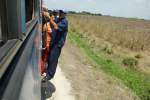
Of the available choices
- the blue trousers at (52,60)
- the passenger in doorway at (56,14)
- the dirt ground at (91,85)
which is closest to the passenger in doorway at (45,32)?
the blue trousers at (52,60)

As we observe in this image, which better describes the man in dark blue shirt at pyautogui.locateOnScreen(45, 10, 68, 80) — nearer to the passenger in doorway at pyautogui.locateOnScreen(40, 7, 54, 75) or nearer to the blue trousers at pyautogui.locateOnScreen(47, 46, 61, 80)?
the blue trousers at pyautogui.locateOnScreen(47, 46, 61, 80)

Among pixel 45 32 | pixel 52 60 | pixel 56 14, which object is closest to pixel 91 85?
pixel 52 60

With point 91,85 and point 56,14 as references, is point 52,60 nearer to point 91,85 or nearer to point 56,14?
point 56,14

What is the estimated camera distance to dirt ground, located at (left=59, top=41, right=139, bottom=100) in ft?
29.6

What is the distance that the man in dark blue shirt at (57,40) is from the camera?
8.47m

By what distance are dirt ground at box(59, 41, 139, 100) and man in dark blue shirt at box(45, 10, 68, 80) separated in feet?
2.47

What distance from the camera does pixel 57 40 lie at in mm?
8727

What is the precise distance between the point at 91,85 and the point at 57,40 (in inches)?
79.4

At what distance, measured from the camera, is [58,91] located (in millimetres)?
8820

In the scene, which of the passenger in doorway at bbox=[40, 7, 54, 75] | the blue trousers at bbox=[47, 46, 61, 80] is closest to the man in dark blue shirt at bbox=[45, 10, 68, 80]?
the blue trousers at bbox=[47, 46, 61, 80]

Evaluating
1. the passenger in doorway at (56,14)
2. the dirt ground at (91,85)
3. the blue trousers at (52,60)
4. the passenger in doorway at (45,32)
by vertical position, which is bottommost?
the dirt ground at (91,85)

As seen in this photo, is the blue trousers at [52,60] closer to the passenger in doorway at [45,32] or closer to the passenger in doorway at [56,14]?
the passenger in doorway at [45,32]

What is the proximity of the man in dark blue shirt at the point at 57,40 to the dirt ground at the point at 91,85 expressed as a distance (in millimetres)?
753

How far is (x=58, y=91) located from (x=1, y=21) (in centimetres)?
699
